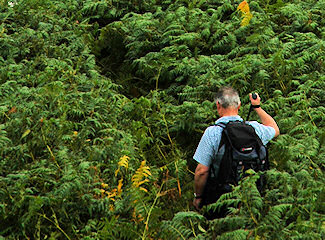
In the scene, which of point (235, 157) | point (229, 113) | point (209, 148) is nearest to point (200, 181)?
point (209, 148)

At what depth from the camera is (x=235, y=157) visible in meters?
5.96

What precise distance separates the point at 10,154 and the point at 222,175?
273 cm

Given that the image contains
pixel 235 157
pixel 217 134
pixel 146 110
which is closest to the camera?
pixel 235 157

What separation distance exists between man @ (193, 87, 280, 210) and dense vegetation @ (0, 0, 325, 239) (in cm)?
38

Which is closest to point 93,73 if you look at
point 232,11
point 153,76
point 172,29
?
point 153,76

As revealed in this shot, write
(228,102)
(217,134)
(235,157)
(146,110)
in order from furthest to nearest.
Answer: (146,110), (228,102), (217,134), (235,157)

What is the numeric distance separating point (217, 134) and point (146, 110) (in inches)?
104

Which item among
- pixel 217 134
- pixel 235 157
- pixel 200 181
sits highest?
pixel 217 134

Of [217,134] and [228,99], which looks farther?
[228,99]

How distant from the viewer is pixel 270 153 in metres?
7.36

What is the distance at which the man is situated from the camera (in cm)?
615

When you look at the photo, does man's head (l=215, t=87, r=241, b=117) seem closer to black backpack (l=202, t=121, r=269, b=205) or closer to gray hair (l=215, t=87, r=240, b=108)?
gray hair (l=215, t=87, r=240, b=108)

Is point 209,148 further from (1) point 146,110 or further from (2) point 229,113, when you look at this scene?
(1) point 146,110

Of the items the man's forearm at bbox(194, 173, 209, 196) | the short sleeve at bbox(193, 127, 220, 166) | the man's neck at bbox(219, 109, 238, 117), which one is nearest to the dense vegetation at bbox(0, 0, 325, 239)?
the man's forearm at bbox(194, 173, 209, 196)
